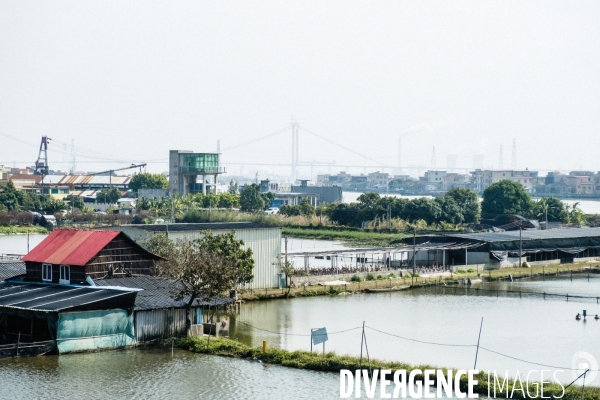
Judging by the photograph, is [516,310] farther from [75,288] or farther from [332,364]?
[75,288]

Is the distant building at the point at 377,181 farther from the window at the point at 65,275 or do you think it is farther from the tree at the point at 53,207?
the window at the point at 65,275

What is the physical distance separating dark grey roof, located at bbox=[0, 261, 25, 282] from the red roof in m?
1.34

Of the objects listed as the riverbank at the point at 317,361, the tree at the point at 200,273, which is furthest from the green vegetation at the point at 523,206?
the riverbank at the point at 317,361

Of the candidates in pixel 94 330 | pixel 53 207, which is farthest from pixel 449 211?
pixel 94 330

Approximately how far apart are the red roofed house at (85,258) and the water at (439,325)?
248cm

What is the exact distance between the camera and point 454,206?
165 ft

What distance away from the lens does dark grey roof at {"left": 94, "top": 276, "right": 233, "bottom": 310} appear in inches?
689

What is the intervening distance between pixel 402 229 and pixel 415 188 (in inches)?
4172

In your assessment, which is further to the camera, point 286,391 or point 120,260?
point 120,260

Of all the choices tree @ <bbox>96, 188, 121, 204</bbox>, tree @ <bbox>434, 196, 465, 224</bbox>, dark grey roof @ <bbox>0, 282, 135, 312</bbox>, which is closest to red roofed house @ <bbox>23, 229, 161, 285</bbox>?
dark grey roof @ <bbox>0, 282, 135, 312</bbox>

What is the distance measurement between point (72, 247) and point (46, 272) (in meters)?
0.71

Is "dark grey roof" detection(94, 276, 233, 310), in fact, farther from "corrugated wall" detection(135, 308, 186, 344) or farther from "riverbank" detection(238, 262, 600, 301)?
"riverbank" detection(238, 262, 600, 301)

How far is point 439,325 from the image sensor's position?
20578 mm

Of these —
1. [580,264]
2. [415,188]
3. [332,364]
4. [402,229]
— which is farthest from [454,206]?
[415,188]
